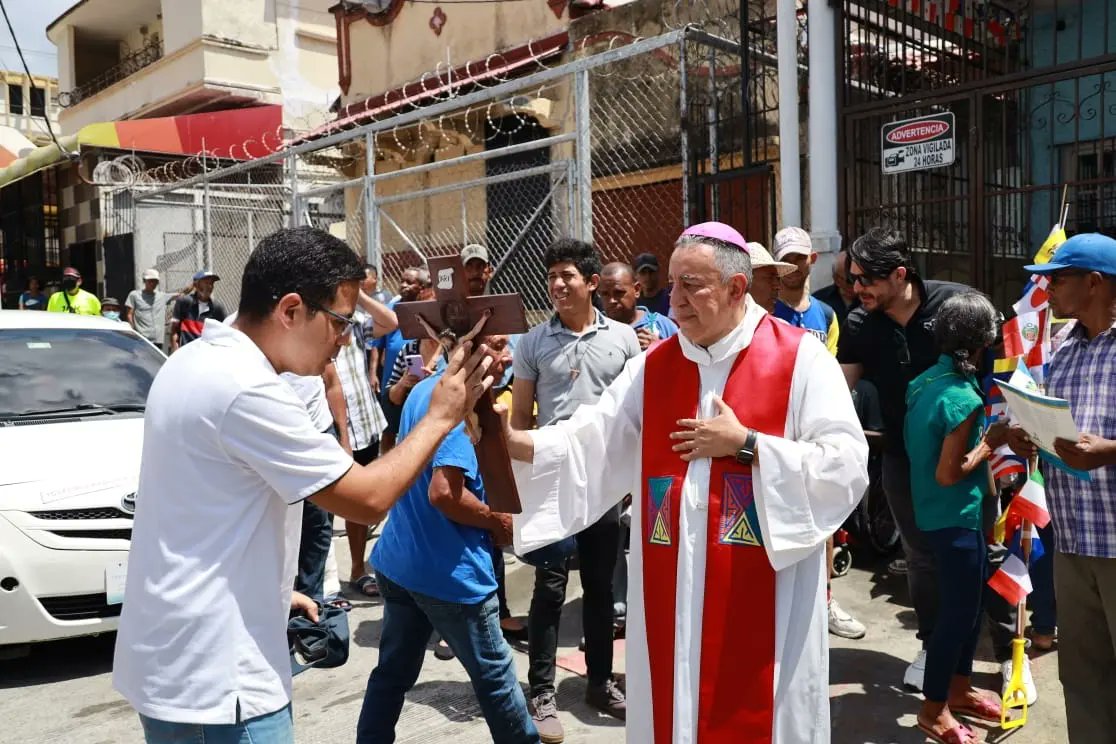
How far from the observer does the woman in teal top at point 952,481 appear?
3.79 meters

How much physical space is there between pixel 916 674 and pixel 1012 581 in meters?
0.67

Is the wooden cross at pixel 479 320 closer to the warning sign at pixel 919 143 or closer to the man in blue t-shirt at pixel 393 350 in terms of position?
the man in blue t-shirt at pixel 393 350

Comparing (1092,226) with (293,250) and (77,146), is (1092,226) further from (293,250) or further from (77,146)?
(77,146)

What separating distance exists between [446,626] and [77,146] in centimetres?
1651

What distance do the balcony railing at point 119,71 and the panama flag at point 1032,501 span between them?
23.3 meters

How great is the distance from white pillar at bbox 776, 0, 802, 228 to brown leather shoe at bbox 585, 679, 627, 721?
4401 mm

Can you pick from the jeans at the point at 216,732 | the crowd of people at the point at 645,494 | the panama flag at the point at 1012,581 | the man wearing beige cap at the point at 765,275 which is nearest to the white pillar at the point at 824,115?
the man wearing beige cap at the point at 765,275

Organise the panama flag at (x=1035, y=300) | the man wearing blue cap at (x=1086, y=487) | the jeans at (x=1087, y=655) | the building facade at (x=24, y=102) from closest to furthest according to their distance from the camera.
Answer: the man wearing blue cap at (x=1086, y=487)
the jeans at (x=1087, y=655)
the panama flag at (x=1035, y=300)
the building facade at (x=24, y=102)

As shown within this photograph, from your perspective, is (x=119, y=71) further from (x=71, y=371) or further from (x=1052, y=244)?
(x=1052, y=244)

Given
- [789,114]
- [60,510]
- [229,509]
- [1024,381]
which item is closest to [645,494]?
[229,509]

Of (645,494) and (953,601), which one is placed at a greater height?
(645,494)

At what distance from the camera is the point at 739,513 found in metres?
2.72

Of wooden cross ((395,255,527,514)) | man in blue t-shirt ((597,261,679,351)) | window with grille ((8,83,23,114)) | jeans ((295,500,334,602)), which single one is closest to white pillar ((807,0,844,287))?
man in blue t-shirt ((597,261,679,351))

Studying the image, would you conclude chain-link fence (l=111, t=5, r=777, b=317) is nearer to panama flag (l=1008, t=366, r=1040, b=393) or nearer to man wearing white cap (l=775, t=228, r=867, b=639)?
man wearing white cap (l=775, t=228, r=867, b=639)
